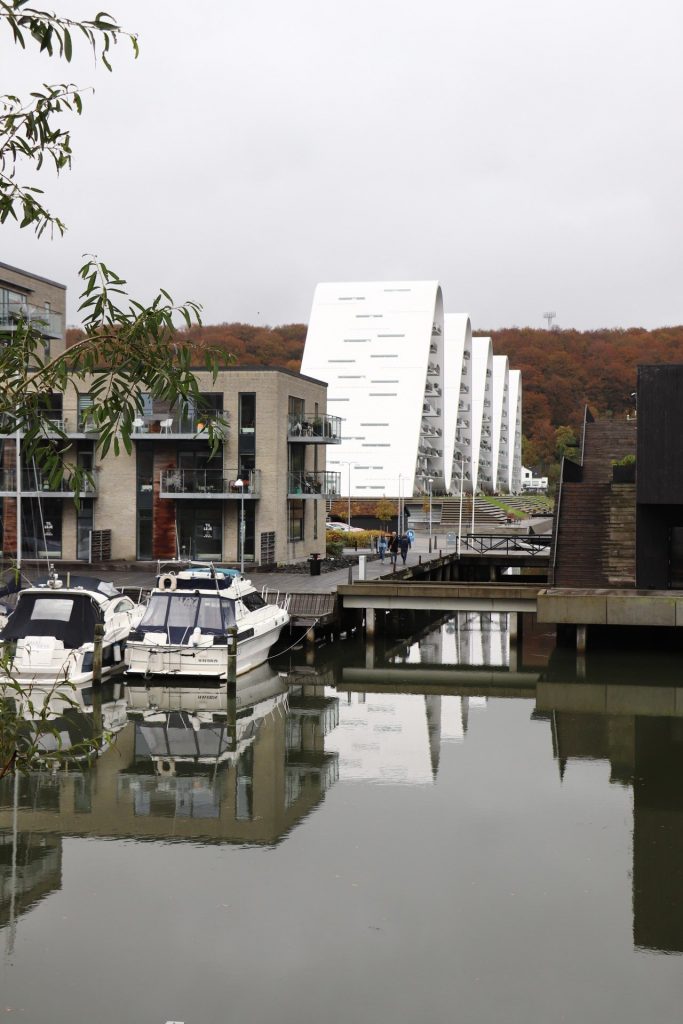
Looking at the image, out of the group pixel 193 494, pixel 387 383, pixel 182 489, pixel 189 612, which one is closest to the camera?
pixel 189 612

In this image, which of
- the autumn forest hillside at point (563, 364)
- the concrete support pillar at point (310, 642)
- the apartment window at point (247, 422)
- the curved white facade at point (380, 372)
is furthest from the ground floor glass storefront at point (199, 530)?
the autumn forest hillside at point (563, 364)

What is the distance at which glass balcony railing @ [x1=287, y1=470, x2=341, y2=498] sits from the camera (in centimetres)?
4116

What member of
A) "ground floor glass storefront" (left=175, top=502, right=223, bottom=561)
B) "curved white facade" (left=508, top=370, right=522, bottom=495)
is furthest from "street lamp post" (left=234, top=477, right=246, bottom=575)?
"curved white facade" (left=508, top=370, right=522, bottom=495)

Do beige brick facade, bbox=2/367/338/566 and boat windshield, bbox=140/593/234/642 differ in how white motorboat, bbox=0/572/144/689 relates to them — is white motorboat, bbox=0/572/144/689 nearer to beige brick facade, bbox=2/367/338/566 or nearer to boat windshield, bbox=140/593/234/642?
boat windshield, bbox=140/593/234/642

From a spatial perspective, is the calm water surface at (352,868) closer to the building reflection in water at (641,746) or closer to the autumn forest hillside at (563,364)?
the building reflection in water at (641,746)

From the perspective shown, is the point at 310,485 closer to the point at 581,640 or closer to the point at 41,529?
the point at 41,529

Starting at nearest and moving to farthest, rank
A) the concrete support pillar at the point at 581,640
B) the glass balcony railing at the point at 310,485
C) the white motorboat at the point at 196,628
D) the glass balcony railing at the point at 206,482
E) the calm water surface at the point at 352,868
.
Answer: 1. the calm water surface at the point at 352,868
2. the white motorboat at the point at 196,628
3. the concrete support pillar at the point at 581,640
4. the glass balcony railing at the point at 206,482
5. the glass balcony railing at the point at 310,485

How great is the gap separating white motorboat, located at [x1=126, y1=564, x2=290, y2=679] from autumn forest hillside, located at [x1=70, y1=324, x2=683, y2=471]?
106197 millimetres

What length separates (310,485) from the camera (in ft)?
139

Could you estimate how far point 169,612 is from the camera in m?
25.2

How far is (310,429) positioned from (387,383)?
185 feet

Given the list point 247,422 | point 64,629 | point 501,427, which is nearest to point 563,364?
point 501,427

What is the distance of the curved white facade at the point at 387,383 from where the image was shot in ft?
309

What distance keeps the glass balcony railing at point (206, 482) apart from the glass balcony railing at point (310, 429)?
2.62 metres
